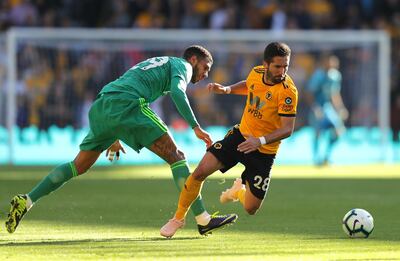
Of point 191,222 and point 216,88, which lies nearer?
point 216,88

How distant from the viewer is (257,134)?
9.85m

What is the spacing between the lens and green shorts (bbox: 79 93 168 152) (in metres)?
9.61

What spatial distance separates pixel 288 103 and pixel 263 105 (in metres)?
0.43

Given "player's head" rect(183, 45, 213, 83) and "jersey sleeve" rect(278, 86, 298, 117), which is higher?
"player's head" rect(183, 45, 213, 83)

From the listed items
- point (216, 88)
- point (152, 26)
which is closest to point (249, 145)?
point (216, 88)

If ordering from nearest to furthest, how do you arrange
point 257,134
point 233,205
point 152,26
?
1. point 257,134
2. point 233,205
3. point 152,26

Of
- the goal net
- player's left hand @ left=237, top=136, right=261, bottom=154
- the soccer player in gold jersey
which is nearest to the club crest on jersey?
the soccer player in gold jersey

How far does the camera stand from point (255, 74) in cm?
1000

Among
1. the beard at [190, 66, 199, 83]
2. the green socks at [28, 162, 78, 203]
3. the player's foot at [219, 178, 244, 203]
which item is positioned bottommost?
the player's foot at [219, 178, 244, 203]

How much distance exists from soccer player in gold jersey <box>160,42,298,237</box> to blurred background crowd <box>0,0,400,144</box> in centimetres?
1297

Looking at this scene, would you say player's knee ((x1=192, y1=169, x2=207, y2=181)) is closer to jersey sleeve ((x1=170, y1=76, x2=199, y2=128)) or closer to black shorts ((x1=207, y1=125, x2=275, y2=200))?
black shorts ((x1=207, y1=125, x2=275, y2=200))

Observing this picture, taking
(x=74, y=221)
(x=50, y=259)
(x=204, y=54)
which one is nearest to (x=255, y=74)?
(x=204, y=54)

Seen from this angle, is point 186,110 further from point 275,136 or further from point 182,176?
point 275,136

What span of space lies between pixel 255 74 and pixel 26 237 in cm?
264
